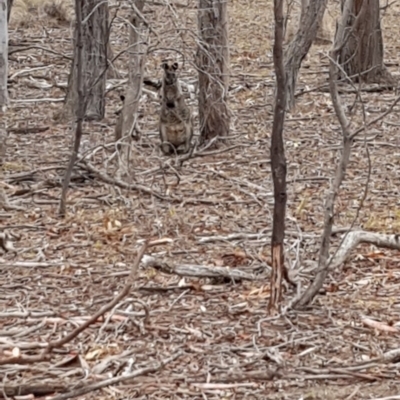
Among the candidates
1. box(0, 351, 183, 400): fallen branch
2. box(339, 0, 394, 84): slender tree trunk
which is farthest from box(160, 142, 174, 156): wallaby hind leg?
box(0, 351, 183, 400): fallen branch

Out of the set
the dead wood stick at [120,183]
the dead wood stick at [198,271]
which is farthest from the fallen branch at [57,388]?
the dead wood stick at [120,183]

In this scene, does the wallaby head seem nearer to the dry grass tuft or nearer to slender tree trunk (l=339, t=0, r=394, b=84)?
slender tree trunk (l=339, t=0, r=394, b=84)

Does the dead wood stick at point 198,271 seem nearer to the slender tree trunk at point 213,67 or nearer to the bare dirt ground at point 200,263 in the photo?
the bare dirt ground at point 200,263

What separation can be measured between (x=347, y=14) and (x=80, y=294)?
2.45 meters

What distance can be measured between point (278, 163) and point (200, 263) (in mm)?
1739

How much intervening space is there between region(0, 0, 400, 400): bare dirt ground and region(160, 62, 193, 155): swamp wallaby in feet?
0.88

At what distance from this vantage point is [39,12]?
67.5ft

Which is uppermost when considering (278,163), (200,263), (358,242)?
(278,163)

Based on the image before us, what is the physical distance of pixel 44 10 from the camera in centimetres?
2067

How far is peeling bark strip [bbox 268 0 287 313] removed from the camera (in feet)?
16.4

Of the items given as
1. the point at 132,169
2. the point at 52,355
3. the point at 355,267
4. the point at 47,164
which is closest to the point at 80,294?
the point at 52,355

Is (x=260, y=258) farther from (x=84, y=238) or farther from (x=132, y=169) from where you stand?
(x=132, y=169)

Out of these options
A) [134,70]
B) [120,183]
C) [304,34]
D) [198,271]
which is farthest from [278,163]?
[304,34]

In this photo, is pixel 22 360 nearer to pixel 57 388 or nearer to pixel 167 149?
pixel 57 388
